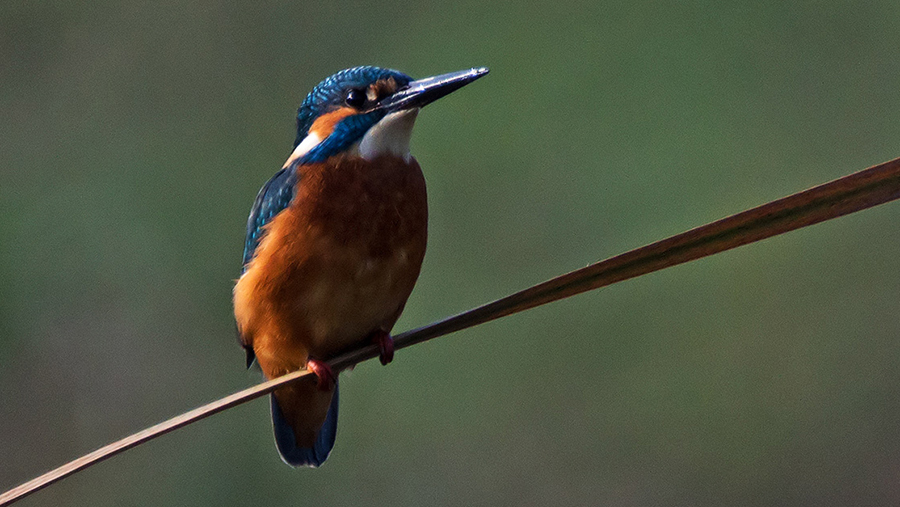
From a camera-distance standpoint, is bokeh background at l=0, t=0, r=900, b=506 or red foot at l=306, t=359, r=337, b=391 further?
bokeh background at l=0, t=0, r=900, b=506

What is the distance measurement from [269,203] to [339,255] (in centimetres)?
A: 20

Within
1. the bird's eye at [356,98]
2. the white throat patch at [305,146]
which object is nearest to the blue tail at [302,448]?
the white throat patch at [305,146]

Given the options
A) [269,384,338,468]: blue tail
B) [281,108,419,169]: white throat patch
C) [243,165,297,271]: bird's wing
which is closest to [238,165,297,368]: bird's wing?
[243,165,297,271]: bird's wing

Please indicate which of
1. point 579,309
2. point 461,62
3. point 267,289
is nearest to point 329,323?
point 267,289

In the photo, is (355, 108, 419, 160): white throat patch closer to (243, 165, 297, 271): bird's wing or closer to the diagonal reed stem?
(243, 165, 297, 271): bird's wing

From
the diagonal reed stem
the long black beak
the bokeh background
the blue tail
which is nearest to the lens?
the diagonal reed stem

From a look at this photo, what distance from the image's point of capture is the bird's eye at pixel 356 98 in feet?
5.26

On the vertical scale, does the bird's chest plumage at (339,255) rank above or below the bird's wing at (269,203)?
below

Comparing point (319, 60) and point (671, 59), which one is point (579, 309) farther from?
point (319, 60)

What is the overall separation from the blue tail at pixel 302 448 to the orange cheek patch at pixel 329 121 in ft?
1.68

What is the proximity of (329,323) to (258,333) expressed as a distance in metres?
0.17

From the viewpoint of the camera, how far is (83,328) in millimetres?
3377

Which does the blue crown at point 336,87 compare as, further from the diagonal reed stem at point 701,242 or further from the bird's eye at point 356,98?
the diagonal reed stem at point 701,242

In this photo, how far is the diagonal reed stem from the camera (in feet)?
2.21
